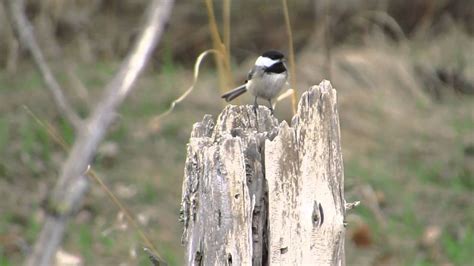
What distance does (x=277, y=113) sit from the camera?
812 centimetres

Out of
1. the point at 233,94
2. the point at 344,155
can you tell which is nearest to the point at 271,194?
the point at 233,94

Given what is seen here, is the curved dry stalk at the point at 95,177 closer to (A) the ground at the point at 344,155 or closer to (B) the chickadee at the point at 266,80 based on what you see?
(B) the chickadee at the point at 266,80

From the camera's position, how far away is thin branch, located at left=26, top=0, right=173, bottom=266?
1358 mm

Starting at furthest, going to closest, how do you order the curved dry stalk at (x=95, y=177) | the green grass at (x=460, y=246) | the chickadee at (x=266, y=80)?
1. the green grass at (x=460, y=246)
2. the chickadee at (x=266, y=80)
3. the curved dry stalk at (x=95, y=177)

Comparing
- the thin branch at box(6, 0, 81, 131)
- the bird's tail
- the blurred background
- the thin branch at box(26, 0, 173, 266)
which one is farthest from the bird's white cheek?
the thin branch at box(26, 0, 173, 266)

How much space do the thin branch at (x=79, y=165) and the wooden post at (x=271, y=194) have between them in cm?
122

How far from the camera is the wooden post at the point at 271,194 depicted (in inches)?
108

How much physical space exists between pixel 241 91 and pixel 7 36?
4.88 metres

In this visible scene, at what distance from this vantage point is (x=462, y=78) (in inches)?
365

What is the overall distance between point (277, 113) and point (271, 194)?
210 inches

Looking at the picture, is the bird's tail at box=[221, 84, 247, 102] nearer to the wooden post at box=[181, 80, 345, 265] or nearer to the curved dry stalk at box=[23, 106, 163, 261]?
the curved dry stalk at box=[23, 106, 163, 261]

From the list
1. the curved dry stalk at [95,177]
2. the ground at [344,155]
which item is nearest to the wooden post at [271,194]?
the curved dry stalk at [95,177]

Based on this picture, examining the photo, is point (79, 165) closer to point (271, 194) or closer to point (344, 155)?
point (271, 194)

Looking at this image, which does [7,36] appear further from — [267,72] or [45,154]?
[267,72]
